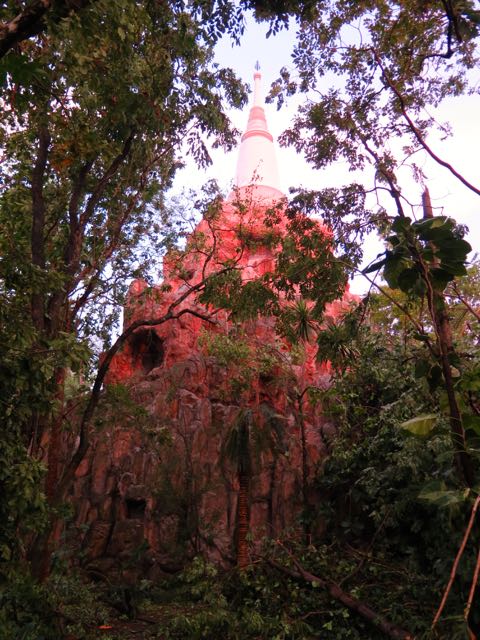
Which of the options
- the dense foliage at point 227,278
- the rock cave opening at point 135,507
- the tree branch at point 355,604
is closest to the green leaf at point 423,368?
the dense foliage at point 227,278

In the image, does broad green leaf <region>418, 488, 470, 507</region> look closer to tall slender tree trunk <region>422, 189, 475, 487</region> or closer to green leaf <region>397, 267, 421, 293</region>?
tall slender tree trunk <region>422, 189, 475, 487</region>

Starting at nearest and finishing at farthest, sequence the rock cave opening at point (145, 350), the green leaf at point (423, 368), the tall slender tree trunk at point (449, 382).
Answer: the tall slender tree trunk at point (449, 382) < the green leaf at point (423, 368) < the rock cave opening at point (145, 350)

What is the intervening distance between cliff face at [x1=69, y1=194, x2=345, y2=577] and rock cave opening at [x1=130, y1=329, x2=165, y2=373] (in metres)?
2.41

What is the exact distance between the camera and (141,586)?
11492 mm

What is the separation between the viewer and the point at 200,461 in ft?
50.0

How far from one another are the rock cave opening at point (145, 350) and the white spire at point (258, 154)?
9.18 metres

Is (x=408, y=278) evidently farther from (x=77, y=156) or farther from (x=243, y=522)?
(x=243, y=522)

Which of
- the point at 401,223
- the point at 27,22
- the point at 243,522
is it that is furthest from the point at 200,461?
the point at 27,22

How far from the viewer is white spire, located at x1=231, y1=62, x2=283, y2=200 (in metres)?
26.4

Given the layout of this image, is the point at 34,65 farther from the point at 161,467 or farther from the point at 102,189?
the point at 161,467

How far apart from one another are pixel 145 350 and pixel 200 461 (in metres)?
6.35

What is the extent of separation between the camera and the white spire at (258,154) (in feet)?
86.6

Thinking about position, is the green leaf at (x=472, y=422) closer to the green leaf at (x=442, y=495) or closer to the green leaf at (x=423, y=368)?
the green leaf at (x=442, y=495)

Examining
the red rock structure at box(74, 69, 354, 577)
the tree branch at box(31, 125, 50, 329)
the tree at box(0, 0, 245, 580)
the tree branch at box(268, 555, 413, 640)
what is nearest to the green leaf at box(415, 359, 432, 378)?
the tree at box(0, 0, 245, 580)
